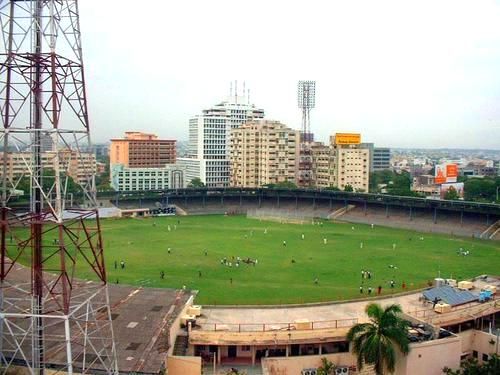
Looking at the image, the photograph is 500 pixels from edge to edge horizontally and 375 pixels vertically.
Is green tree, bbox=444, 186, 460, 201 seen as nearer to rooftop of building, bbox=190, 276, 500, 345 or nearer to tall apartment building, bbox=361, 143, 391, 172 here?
rooftop of building, bbox=190, 276, 500, 345

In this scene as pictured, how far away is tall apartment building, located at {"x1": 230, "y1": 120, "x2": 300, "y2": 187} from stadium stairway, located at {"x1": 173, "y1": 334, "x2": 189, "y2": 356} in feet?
251

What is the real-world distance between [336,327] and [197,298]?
9.31m

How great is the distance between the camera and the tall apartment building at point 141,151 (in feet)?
418

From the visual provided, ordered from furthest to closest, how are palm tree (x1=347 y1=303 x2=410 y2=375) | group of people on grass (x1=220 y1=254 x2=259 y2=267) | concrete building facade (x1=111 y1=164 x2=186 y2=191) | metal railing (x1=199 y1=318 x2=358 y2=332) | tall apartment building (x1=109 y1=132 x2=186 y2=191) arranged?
tall apartment building (x1=109 y1=132 x2=186 y2=191), concrete building facade (x1=111 y1=164 x2=186 y2=191), group of people on grass (x1=220 y1=254 x2=259 y2=267), metal railing (x1=199 y1=318 x2=358 y2=332), palm tree (x1=347 y1=303 x2=410 y2=375)

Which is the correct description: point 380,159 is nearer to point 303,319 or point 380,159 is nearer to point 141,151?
point 141,151

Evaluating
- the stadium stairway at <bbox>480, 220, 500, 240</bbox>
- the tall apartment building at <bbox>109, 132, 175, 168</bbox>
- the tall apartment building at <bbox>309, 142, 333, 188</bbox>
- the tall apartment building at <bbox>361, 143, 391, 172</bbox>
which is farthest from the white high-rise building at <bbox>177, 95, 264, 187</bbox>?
the stadium stairway at <bbox>480, 220, 500, 240</bbox>

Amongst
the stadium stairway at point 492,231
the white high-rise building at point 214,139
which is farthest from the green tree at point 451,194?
the white high-rise building at point 214,139

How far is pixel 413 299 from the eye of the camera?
104 ft

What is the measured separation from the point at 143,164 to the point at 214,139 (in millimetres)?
17210

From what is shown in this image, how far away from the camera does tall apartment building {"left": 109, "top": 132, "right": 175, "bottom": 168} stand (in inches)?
5017

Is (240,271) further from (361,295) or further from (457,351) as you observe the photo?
(457,351)

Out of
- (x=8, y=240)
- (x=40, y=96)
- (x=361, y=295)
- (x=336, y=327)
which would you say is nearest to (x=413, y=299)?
(x=361, y=295)

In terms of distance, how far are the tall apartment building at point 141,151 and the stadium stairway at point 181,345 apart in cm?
10268

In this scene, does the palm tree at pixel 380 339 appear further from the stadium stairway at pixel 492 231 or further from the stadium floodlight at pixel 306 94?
the stadium floodlight at pixel 306 94
